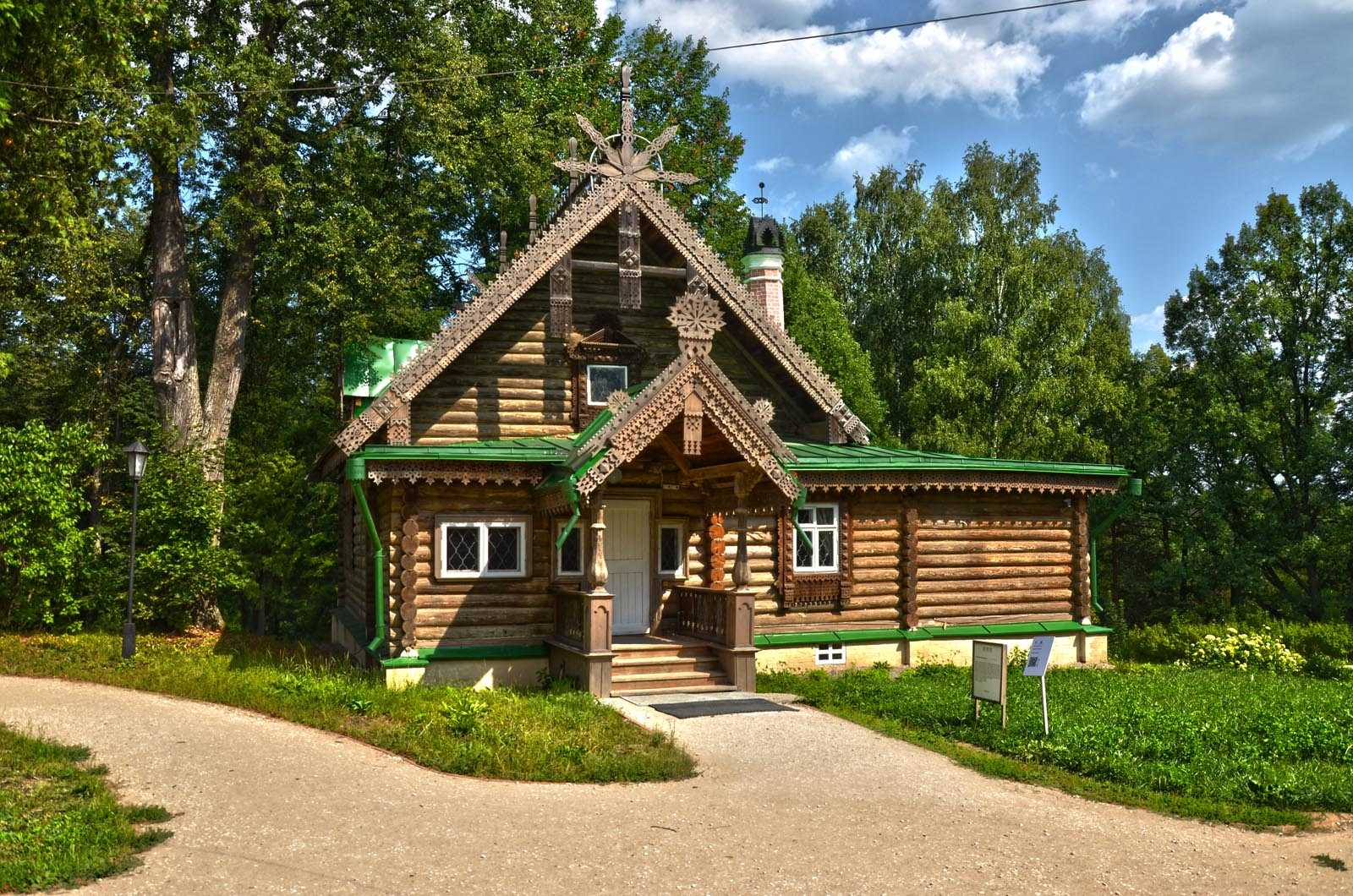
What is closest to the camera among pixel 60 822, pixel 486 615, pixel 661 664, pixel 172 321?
pixel 60 822

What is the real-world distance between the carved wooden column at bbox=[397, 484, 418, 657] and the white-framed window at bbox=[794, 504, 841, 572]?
6552 mm

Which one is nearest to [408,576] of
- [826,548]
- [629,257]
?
[629,257]

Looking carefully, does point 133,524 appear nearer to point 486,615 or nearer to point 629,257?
point 486,615

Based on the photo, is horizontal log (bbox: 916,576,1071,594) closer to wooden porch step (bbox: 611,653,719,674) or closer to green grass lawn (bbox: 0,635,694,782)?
wooden porch step (bbox: 611,653,719,674)

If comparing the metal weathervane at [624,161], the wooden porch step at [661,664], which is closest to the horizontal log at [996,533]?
the wooden porch step at [661,664]

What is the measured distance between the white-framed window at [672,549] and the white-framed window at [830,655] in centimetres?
284

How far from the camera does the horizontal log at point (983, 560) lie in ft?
64.1

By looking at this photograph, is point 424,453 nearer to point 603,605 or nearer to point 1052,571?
point 603,605

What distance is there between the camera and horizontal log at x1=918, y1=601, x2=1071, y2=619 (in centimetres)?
1958

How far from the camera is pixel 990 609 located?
65.3 ft

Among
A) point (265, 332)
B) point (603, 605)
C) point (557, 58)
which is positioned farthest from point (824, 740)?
point (557, 58)

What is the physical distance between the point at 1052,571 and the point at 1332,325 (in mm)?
14056

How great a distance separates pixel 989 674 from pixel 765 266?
10.9 metres

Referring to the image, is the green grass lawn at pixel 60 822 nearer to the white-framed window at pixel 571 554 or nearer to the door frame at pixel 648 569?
the white-framed window at pixel 571 554
